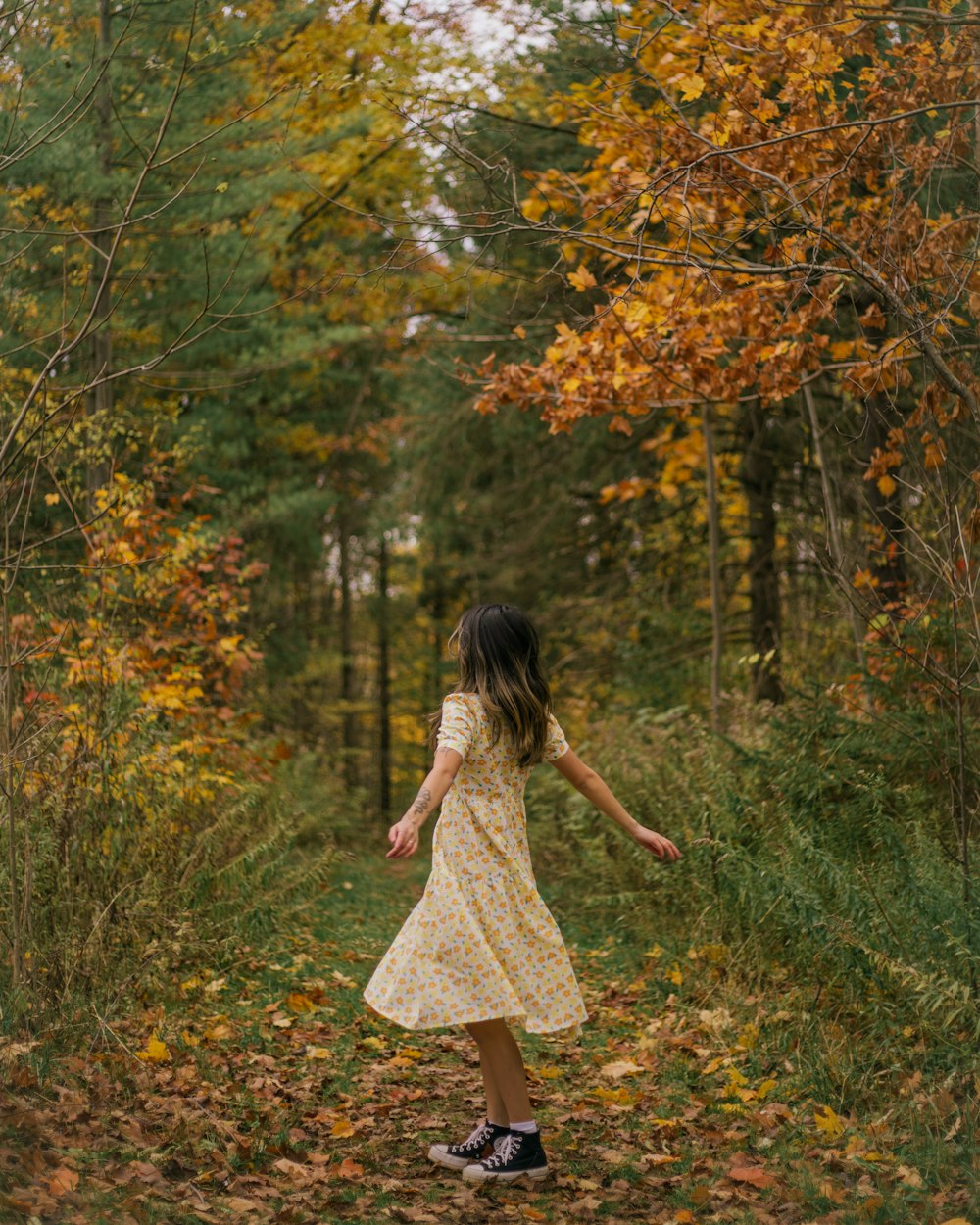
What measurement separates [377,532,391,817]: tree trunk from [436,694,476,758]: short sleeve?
19518mm

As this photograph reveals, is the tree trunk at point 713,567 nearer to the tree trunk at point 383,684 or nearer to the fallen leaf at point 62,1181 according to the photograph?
the fallen leaf at point 62,1181

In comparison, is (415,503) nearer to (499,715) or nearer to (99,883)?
(99,883)

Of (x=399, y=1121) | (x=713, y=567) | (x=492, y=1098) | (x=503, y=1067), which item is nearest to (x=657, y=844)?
(x=503, y=1067)

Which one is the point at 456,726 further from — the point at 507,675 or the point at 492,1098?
the point at 492,1098

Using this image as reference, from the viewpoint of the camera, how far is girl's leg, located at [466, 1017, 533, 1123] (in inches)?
160

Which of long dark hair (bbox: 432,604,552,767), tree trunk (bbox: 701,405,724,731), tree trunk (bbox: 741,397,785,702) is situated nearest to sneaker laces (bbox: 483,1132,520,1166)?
long dark hair (bbox: 432,604,552,767)

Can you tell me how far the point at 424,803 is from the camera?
149 inches

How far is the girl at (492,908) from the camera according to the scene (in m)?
3.97

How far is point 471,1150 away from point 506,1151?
19 cm

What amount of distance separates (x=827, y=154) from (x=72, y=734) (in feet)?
15.7

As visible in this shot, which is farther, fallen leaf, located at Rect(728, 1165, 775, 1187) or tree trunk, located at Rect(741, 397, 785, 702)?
tree trunk, located at Rect(741, 397, 785, 702)

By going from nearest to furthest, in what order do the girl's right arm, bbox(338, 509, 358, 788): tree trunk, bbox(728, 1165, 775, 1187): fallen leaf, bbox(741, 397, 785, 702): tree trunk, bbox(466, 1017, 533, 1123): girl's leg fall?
1. bbox(728, 1165, 775, 1187): fallen leaf
2. bbox(466, 1017, 533, 1123): girl's leg
3. the girl's right arm
4. bbox(741, 397, 785, 702): tree trunk
5. bbox(338, 509, 358, 788): tree trunk

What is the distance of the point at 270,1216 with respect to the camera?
11.5 feet

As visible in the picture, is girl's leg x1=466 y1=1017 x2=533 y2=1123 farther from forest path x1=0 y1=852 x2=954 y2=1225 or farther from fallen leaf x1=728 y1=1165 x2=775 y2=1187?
fallen leaf x1=728 y1=1165 x2=775 y2=1187
